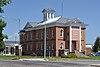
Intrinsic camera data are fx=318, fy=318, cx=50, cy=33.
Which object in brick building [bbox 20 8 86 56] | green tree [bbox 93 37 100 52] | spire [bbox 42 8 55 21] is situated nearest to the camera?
brick building [bbox 20 8 86 56]

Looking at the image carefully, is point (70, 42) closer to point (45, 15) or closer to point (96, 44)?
point (45, 15)

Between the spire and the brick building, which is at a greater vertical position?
the spire

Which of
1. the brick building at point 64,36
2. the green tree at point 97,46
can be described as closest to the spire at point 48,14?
the brick building at point 64,36

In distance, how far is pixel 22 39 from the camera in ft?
345

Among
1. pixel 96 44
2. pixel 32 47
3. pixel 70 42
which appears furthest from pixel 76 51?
pixel 96 44

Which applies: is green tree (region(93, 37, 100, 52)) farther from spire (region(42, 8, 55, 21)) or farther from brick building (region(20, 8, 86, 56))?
brick building (region(20, 8, 86, 56))

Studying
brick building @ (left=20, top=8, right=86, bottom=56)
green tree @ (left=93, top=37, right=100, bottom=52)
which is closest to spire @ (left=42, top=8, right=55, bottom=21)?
brick building @ (left=20, top=8, right=86, bottom=56)

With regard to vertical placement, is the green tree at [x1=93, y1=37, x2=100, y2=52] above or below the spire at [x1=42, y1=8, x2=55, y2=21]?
below

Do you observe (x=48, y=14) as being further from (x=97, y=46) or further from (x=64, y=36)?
(x=97, y=46)

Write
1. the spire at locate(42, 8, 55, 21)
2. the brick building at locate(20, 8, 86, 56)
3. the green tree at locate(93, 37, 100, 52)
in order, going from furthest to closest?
1. the green tree at locate(93, 37, 100, 52)
2. the spire at locate(42, 8, 55, 21)
3. the brick building at locate(20, 8, 86, 56)

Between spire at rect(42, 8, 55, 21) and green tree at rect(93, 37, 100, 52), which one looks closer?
spire at rect(42, 8, 55, 21)

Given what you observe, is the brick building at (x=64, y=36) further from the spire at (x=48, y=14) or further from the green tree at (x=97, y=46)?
the green tree at (x=97, y=46)

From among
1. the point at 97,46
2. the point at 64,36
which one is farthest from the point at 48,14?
the point at 97,46

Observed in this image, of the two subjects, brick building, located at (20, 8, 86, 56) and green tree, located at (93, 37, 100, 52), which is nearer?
brick building, located at (20, 8, 86, 56)
